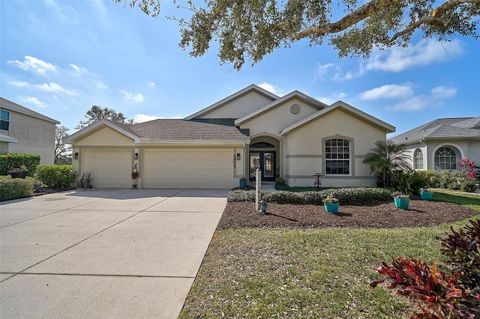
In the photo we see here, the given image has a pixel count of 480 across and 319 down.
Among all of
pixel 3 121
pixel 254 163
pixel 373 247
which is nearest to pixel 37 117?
pixel 3 121

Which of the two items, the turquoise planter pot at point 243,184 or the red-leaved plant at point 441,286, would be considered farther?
the turquoise planter pot at point 243,184

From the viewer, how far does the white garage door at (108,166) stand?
45.3ft

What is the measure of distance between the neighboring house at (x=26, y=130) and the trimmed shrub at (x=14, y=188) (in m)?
8.81

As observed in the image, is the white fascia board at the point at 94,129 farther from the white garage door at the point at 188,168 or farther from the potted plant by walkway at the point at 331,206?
the potted plant by walkway at the point at 331,206

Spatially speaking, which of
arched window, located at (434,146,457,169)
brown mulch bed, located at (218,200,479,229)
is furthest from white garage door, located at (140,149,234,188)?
arched window, located at (434,146,457,169)

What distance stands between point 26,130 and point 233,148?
67.9 ft

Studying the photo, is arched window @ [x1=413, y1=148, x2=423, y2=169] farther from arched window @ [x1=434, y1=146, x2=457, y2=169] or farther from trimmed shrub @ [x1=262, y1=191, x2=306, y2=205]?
trimmed shrub @ [x1=262, y1=191, x2=306, y2=205]

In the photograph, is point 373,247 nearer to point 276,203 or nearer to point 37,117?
point 276,203

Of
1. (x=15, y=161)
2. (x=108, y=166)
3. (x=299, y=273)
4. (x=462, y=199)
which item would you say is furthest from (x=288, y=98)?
(x=15, y=161)

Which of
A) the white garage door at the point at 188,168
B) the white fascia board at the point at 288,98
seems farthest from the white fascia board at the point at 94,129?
the white fascia board at the point at 288,98

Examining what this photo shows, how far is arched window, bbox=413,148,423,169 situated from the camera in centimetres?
1720

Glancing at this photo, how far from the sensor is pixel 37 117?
21891 millimetres

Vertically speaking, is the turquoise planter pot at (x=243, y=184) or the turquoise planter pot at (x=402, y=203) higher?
the turquoise planter pot at (x=243, y=184)

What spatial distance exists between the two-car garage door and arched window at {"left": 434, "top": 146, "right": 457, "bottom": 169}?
14.9 meters
